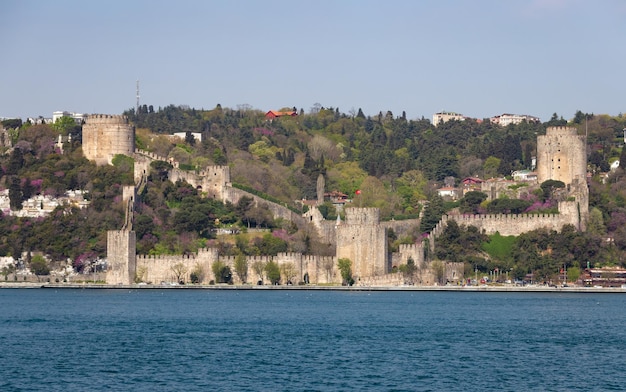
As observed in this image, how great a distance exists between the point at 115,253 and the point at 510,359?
113 feet

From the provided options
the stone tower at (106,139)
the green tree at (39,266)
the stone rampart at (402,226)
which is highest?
the stone tower at (106,139)

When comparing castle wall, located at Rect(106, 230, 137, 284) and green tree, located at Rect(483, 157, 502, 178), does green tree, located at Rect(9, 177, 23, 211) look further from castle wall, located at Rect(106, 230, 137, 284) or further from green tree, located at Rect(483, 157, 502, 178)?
green tree, located at Rect(483, 157, 502, 178)

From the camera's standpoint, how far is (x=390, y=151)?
112m

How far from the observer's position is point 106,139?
273 feet

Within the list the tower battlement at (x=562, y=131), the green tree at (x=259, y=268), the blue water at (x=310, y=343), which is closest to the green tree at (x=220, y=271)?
the green tree at (x=259, y=268)

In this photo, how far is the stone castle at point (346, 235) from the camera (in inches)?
2862

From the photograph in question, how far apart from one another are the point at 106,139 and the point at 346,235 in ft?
56.4

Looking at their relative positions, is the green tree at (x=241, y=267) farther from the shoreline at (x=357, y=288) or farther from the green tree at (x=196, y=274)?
the green tree at (x=196, y=274)

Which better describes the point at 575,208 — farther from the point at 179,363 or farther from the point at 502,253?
the point at 179,363

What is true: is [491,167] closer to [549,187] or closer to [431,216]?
[549,187]

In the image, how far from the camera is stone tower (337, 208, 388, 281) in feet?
238

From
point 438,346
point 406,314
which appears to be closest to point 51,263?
point 406,314

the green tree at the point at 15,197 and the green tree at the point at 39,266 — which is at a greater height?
the green tree at the point at 15,197

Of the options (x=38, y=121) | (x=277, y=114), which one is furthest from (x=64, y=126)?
(x=277, y=114)
